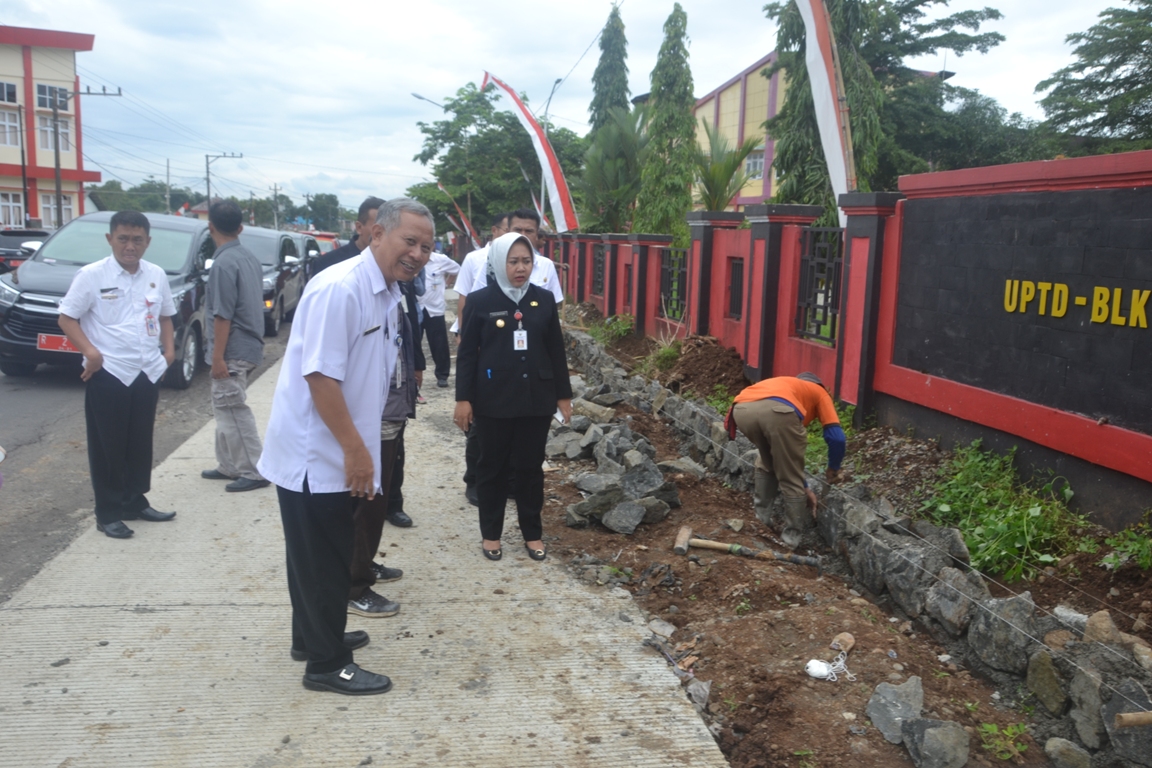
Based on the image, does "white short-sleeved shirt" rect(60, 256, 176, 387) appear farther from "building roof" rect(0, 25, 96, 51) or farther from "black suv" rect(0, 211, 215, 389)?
"building roof" rect(0, 25, 96, 51)

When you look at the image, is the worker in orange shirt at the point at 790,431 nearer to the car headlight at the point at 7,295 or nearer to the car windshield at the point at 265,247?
the car headlight at the point at 7,295

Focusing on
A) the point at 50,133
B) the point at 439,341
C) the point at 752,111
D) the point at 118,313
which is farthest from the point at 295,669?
the point at 50,133

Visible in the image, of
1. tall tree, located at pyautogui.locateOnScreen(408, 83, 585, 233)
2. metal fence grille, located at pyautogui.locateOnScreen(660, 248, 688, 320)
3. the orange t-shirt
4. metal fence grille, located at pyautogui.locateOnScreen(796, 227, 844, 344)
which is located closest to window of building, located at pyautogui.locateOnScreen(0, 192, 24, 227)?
tall tree, located at pyautogui.locateOnScreen(408, 83, 585, 233)

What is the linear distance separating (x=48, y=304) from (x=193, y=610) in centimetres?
648

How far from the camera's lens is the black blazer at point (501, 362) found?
15.4ft

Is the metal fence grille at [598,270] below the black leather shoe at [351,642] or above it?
above

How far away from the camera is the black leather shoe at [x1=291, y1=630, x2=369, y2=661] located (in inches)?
143

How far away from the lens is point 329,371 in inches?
121

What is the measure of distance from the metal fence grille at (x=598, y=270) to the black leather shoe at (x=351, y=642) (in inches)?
524

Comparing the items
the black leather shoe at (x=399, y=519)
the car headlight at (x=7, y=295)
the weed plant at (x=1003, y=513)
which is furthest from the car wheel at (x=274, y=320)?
the weed plant at (x=1003, y=513)

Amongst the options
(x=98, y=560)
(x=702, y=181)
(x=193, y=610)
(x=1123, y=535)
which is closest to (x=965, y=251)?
(x=1123, y=535)

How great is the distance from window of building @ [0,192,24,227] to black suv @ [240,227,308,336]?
133 ft

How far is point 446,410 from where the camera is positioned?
359 inches

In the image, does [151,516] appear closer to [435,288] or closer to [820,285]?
[435,288]
